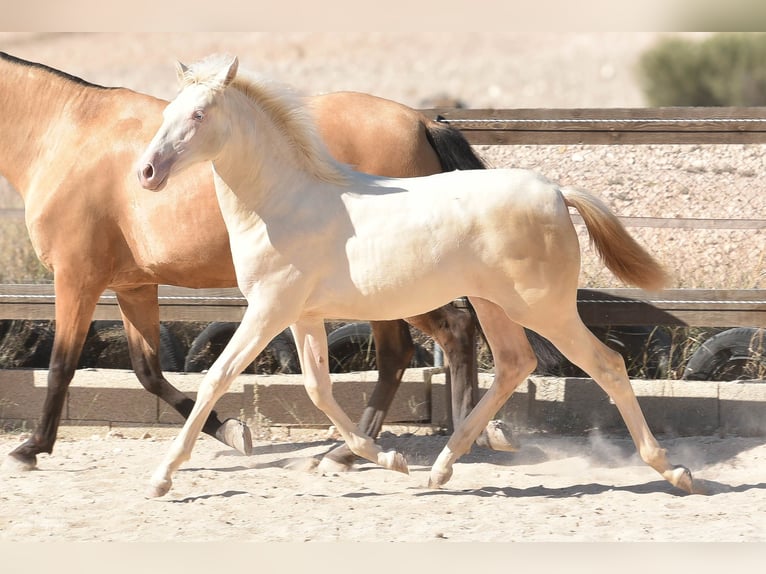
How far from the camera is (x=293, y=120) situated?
4648mm

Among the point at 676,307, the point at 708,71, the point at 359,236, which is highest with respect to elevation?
the point at 708,71

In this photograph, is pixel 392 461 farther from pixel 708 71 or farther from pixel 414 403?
pixel 708 71

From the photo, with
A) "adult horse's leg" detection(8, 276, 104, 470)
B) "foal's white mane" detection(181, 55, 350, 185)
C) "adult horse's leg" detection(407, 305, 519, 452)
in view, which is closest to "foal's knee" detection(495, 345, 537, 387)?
"adult horse's leg" detection(407, 305, 519, 452)

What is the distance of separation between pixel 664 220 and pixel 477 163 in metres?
1.14

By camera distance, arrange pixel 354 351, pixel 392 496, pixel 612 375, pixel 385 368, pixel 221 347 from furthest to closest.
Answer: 1. pixel 221 347
2. pixel 354 351
3. pixel 385 368
4. pixel 392 496
5. pixel 612 375

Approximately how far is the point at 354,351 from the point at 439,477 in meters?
1.80

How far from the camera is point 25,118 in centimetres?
558

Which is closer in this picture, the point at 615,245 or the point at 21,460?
the point at 615,245

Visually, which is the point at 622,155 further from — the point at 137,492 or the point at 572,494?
the point at 137,492

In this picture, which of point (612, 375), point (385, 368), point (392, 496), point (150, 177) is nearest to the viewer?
point (150, 177)

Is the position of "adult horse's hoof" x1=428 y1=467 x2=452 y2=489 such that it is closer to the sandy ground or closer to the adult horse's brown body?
the sandy ground

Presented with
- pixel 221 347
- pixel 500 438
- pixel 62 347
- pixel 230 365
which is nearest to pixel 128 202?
pixel 62 347

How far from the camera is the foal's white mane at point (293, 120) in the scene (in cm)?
459

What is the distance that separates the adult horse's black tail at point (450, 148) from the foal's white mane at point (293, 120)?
88 cm
